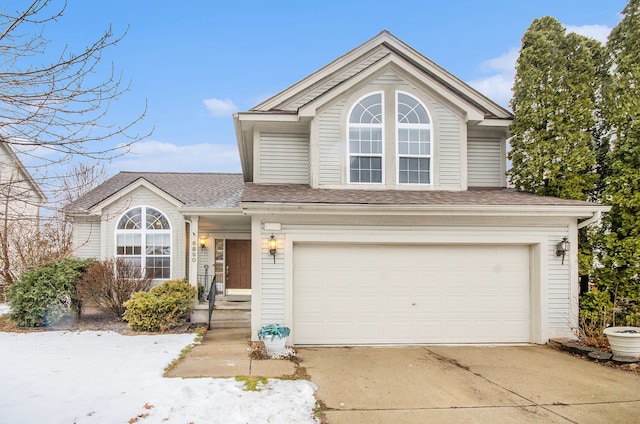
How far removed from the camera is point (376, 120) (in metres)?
10.3

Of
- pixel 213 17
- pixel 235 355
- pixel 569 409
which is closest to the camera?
pixel 569 409

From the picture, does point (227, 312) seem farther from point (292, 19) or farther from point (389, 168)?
point (292, 19)

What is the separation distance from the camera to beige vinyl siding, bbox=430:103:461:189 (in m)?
10.3

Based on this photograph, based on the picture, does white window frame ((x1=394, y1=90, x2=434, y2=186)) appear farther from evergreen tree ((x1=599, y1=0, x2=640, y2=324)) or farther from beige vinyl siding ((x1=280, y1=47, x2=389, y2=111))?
evergreen tree ((x1=599, y1=0, x2=640, y2=324))

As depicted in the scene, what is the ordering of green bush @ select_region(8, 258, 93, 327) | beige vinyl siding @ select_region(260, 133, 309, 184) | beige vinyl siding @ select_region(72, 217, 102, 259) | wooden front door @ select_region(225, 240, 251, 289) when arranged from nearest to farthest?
1. green bush @ select_region(8, 258, 93, 327)
2. beige vinyl siding @ select_region(260, 133, 309, 184)
3. beige vinyl siding @ select_region(72, 217, 102, 259)
4. wooden front door @ select_region(225, 240, 251, 289)

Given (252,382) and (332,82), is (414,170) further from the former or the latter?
(252,382)

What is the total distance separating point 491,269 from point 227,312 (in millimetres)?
6521

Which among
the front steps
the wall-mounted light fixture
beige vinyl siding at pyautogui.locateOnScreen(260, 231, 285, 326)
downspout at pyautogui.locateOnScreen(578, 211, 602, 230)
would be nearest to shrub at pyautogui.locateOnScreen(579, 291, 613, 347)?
the wall-mounted light fixture

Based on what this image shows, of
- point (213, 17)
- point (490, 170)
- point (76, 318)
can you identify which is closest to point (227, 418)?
point (76, 318)

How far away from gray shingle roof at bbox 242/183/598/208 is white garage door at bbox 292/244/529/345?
3.25ft

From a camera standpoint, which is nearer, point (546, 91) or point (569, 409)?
point (569, 409)

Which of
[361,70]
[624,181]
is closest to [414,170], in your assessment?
[361,70]

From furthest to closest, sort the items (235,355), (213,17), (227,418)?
1. (213,17)
2. (235,355)
3. (227,418)

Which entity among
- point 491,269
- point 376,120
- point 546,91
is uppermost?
point 546,91
